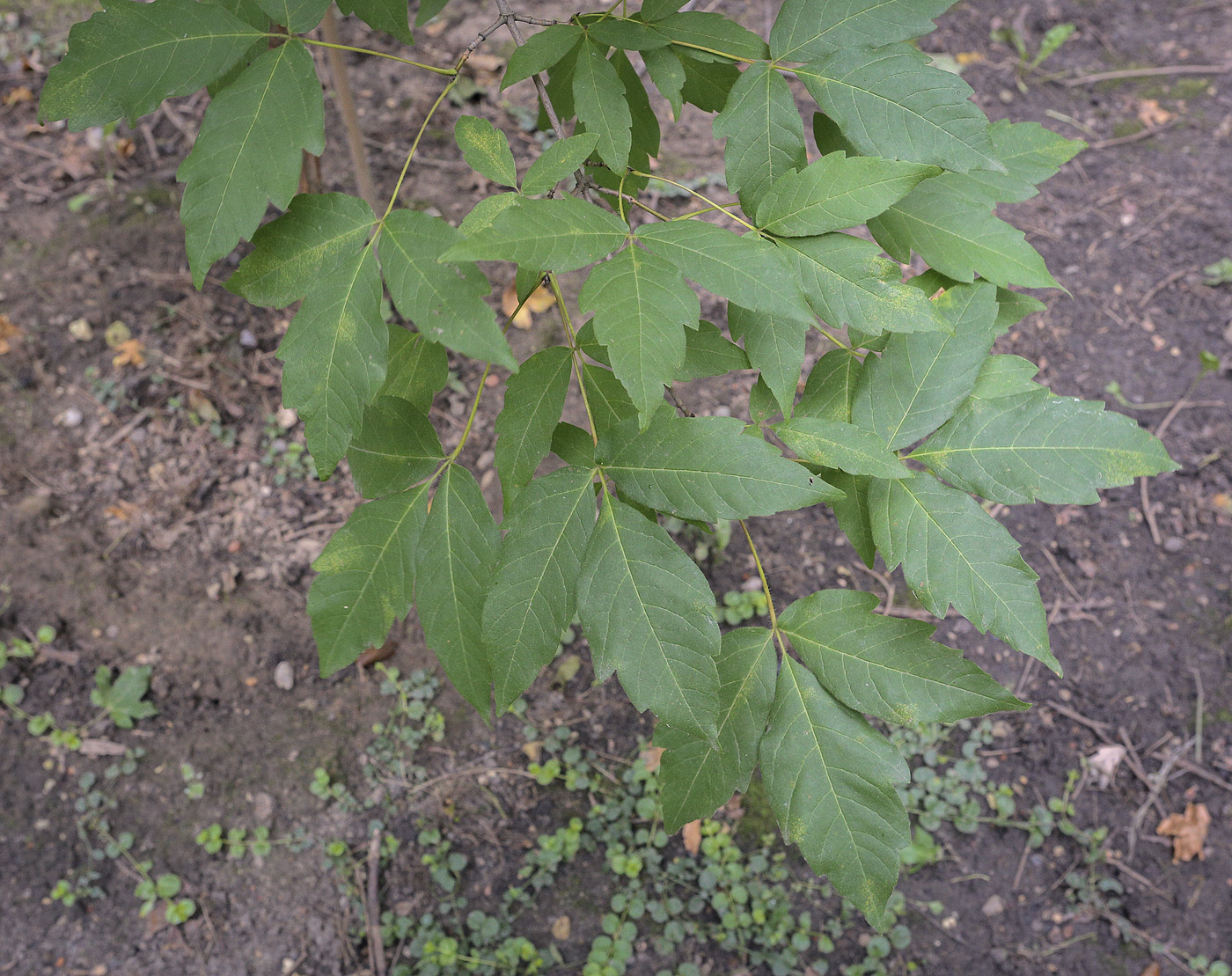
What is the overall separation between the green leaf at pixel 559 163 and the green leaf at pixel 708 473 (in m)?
0.32

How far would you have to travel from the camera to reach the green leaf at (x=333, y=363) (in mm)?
1003

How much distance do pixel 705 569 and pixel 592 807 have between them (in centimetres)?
79

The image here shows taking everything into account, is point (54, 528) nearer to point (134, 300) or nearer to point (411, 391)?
point (134, 300)

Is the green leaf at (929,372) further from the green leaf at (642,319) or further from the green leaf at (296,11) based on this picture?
the green leaf at (296,11)

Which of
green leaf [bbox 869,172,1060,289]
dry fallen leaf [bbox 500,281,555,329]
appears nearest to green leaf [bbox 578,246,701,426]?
green leaf [bbox 869,172,1060,289]

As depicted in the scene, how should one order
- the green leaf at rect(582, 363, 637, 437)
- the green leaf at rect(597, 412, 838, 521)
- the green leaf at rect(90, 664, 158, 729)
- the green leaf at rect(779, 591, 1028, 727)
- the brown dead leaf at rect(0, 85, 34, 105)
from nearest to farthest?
the green leaf at rect(597, 412, 838, 521) < the green leaf at rect(779, 591, 1028, 727) < the green leaf at rect(582, 363, 637, 437) < the green leaf at rect(90, 664, 158, 729) < the brown dead leaf at rect(0, 85, 34, 105)

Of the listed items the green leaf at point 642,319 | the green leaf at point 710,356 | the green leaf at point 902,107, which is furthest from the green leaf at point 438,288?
the green leaf at point 902,107

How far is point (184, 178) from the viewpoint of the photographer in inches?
40.7

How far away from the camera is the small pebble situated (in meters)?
2.43

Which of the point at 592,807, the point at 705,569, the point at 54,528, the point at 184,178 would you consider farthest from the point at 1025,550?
the point at 54,528

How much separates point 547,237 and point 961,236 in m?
0.64

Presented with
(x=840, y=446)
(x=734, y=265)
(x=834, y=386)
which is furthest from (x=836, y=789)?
(x=734, y=265)

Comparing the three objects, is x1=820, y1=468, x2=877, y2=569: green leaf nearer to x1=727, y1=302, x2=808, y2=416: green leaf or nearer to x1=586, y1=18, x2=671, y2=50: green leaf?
x1=727, y1=302, x2=808, y2=416: green leaf

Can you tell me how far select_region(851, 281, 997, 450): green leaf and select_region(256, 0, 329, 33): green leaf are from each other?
2.94 ft
